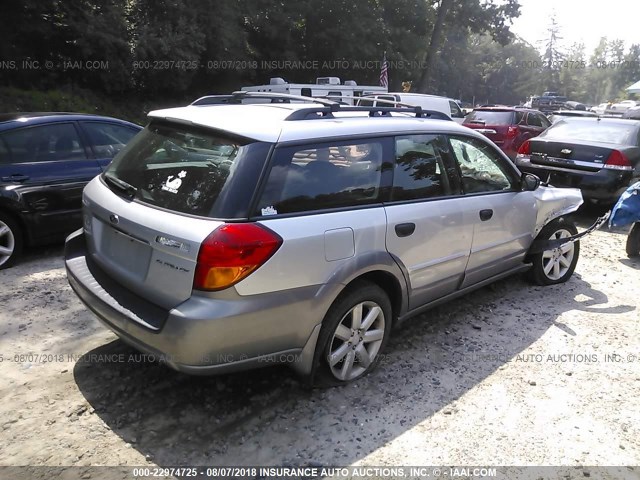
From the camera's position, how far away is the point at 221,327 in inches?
98.3

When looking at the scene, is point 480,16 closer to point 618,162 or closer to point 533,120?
point 533,120

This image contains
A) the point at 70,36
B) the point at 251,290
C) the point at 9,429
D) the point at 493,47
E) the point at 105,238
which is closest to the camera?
the point at 251,290

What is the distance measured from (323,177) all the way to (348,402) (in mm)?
1402

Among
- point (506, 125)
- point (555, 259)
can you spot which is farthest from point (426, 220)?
point (506, 125)

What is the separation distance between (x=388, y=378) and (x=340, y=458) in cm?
86

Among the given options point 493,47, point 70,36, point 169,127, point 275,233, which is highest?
point 493,47

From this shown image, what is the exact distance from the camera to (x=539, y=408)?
3.18 m

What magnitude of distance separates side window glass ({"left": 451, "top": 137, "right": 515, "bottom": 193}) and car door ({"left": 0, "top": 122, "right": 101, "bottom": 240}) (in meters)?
3.84

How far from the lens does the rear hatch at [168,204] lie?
2.57 metres

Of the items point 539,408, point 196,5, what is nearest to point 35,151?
point 539,408

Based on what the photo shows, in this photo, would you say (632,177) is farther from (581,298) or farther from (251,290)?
(251,290)

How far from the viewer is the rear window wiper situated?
118 inches

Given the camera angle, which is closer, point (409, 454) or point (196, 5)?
point (409, 454)

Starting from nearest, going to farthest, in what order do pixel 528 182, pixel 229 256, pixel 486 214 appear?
pixel 229 256 < pixel 486 214 < pixel 528 182
